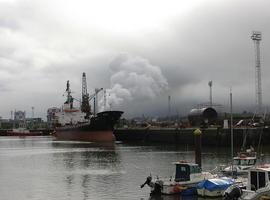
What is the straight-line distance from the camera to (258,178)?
3153 centimetres

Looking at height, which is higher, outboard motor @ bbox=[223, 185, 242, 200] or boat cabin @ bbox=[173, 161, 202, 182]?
boat cabin @ bbox=[173, 161, 202, 182]

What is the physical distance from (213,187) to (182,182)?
126 inches

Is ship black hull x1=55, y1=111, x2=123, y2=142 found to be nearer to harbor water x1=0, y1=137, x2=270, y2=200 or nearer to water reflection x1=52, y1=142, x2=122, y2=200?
water reflection x1=52, y1=142, x2=122, y2=200

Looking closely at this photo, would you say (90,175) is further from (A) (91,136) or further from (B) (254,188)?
(A) (91,136)

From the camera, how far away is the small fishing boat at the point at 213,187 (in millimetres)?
34281

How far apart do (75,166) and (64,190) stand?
2087 cm

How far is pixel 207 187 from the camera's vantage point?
3450cm

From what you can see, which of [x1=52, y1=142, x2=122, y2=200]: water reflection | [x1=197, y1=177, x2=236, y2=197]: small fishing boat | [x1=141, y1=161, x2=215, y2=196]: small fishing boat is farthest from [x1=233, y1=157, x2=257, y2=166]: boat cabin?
[x1=52, y1=142, x2=122, y2=200]: water reflection

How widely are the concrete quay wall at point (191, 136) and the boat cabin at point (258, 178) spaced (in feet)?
112

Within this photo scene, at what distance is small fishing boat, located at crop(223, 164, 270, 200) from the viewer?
2921 cm

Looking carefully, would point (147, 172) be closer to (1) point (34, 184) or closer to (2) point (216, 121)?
(1) point (34, 184)

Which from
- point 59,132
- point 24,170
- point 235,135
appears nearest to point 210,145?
point 235,135

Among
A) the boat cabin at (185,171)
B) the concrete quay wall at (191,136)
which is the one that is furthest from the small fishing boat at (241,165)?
the concrete quay wall at (191,136)

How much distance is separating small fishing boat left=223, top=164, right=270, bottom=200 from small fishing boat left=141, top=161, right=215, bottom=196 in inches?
206
